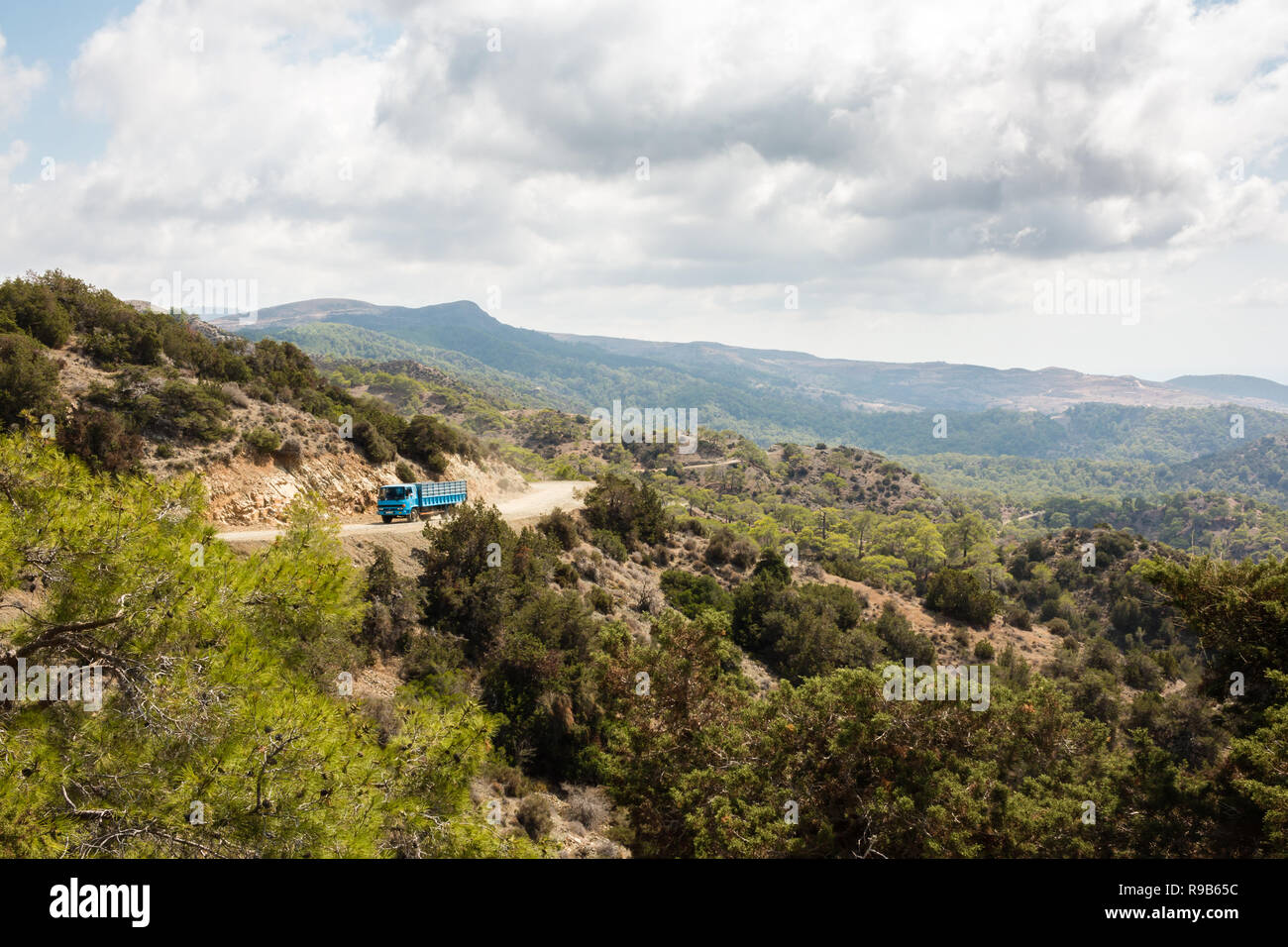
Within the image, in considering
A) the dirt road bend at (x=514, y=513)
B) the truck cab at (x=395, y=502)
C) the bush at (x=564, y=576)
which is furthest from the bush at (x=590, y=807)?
the truck cab at (x=395, y=502)

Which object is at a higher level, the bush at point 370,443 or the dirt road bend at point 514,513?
the bush at point 370,443

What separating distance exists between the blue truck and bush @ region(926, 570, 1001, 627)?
27.8 metres

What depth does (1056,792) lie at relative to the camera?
12.4m

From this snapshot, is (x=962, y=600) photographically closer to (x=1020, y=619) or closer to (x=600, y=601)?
(x=1020, y=619)

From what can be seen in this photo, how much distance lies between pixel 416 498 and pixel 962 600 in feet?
99.8

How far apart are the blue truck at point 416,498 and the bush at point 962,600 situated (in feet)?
91.3

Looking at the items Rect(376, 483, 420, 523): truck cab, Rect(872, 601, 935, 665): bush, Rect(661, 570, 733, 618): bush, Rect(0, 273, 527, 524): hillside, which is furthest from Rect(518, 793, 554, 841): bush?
Rect(872, 601, 935, 665): bush

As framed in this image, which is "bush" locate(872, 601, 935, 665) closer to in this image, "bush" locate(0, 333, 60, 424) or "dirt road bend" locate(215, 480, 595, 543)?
"dirt road bend" locate(215, 480, 595, 543)

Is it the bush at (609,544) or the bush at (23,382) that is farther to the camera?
the bush at (609,544)

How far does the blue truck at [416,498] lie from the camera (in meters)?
25.5

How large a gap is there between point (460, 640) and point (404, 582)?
2698 millimetres

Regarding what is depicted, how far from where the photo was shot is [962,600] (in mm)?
38000

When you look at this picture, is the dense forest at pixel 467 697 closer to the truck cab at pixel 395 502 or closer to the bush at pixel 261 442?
the bush at pixel 261 442
